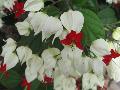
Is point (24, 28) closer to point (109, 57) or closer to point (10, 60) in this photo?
point (10, 60)

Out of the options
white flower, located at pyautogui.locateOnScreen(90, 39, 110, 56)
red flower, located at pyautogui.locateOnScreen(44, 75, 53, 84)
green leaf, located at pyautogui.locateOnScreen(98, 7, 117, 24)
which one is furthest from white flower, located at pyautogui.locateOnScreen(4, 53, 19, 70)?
green leaf, located at pyautogui.locateOnScreen(98, 7, 117, 24)

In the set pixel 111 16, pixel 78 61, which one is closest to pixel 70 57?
pixel 78 61

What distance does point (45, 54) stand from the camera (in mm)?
902

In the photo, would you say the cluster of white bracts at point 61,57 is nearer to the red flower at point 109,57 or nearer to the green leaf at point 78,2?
the red flower at point 109,57

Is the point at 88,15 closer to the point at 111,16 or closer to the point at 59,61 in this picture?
the point at 59,61

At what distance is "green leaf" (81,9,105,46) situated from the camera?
91 cm

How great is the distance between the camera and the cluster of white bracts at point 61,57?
0.84 meters

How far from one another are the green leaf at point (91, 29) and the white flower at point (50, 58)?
0.26ft

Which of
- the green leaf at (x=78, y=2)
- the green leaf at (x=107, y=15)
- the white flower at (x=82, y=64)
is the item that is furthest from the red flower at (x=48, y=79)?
the green leaf at (x=107, y=15)

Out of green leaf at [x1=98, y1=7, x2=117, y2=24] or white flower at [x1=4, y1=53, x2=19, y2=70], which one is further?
green leaf at [x1=98, y1=7, x2=117, y2=24]

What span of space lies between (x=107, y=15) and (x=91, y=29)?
0.49m

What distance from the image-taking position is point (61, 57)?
899mm

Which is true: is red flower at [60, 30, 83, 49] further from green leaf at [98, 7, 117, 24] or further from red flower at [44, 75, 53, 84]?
green leaf at [98, 7, 117, 24]

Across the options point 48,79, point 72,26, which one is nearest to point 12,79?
Result: point 48,79
